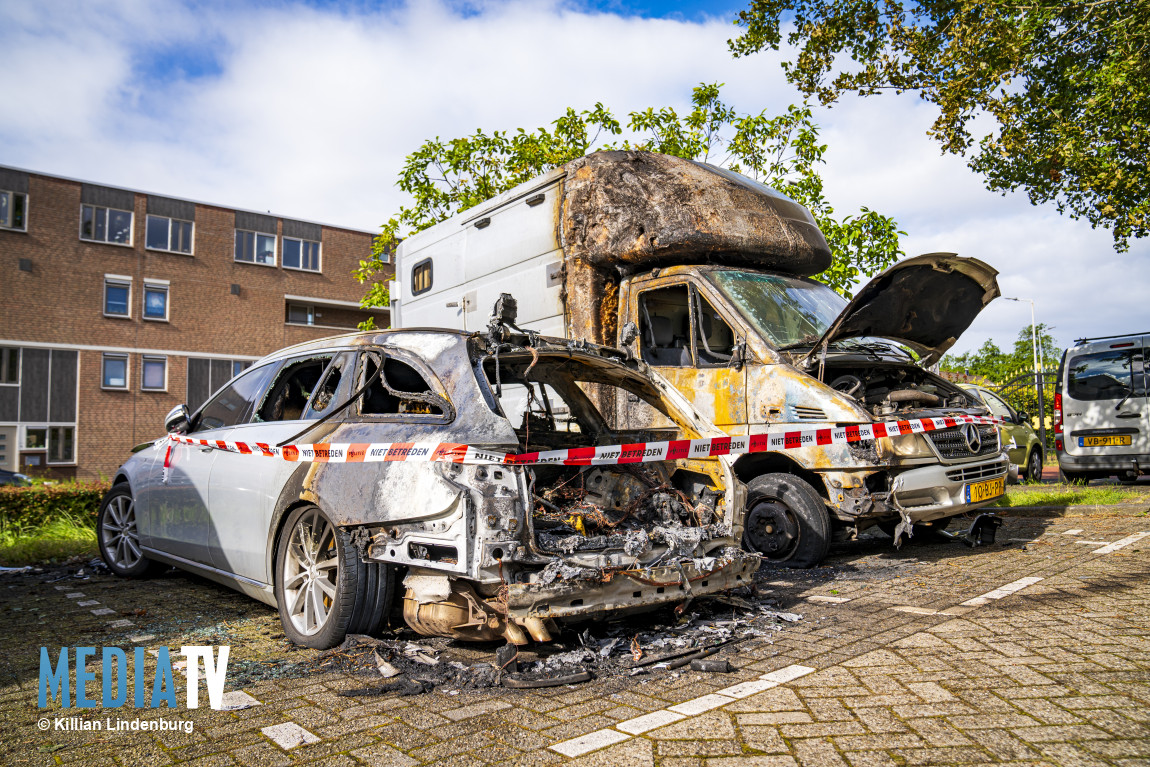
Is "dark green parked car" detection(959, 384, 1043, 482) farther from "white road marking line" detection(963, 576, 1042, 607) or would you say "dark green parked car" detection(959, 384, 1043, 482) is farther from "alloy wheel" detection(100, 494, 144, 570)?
"alloy wheel" detection(100, 494, 144, 570)

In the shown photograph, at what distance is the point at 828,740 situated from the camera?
2.79 meters

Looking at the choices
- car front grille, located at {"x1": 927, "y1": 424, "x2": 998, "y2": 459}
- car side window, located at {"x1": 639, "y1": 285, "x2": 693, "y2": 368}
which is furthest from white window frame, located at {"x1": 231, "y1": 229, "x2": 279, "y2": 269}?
car front grille, located at {"x1": 927, "y1": 424, "x2": 998, "y2": 459}

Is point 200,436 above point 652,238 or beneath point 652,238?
beneath

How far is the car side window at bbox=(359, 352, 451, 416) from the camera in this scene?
13.4 feet

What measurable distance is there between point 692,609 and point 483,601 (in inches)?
62.2

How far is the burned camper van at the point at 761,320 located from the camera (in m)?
5.89

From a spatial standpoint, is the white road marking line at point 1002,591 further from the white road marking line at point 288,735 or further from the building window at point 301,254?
the building window at point 301,254

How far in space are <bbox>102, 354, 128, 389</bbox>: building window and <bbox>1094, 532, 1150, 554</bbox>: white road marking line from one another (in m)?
31.8

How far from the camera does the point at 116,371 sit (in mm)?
29812

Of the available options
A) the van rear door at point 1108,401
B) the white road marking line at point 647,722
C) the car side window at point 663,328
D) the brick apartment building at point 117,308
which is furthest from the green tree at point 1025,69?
the brick apartment building at point 117,308

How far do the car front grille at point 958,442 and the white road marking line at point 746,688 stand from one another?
329 centimetres

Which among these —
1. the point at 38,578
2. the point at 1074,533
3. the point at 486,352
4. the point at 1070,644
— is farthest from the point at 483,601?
the point at 1074,533

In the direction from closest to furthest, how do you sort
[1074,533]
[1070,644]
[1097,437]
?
[1070,644] < [1074,533] < [1097,437]

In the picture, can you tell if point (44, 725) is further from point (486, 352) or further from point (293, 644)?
point (486, 352)
